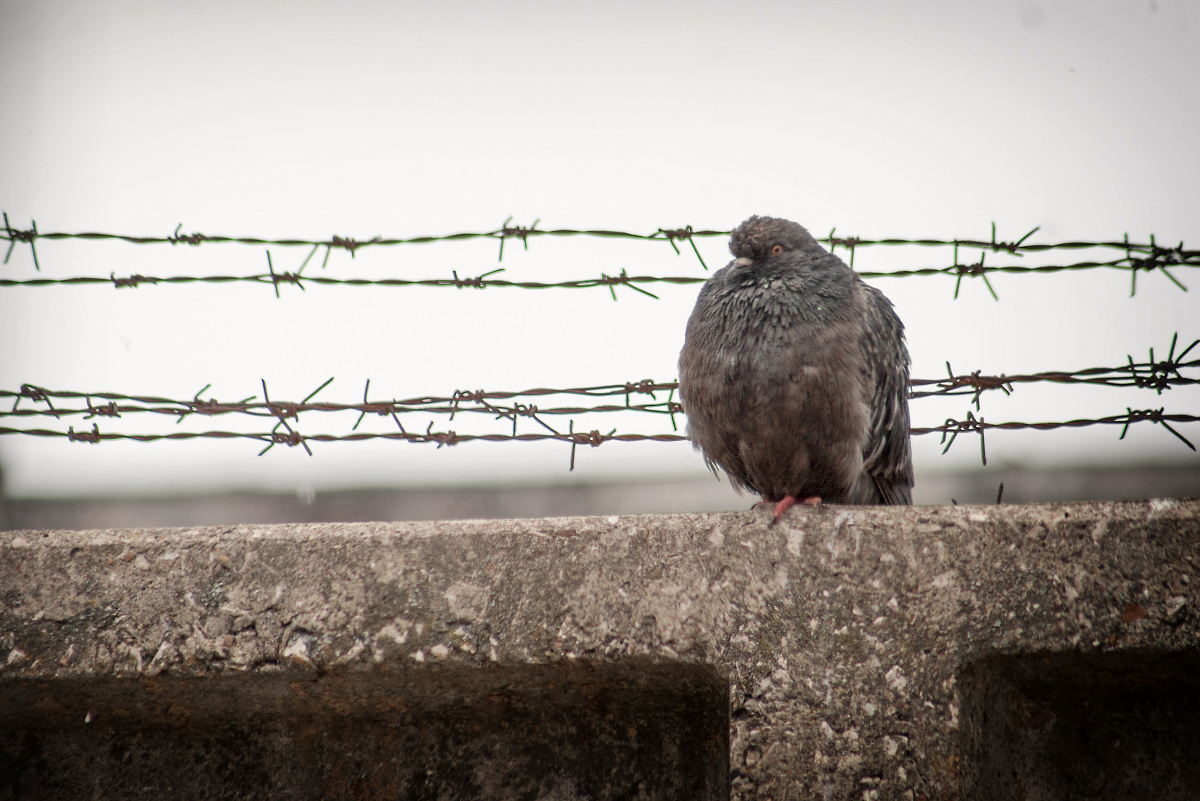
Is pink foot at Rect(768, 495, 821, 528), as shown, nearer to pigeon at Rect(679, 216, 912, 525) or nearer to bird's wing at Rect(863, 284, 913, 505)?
pigeon at Rect(679, 216, 912, 525)

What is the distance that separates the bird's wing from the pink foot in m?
0.27

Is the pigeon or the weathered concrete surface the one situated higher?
the pigeon

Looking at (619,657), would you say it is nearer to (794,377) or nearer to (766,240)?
(794,377)

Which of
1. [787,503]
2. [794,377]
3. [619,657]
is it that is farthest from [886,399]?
[619,657]

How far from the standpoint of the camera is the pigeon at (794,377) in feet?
7.19

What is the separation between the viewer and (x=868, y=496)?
2.48 meters

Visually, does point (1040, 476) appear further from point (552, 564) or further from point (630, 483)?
point (552, 564)

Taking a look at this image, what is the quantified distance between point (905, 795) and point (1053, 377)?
44.8 inches

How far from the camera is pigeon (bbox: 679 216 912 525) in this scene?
2.19 m

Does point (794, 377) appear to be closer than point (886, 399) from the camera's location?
Yes

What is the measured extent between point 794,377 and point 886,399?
34 cm

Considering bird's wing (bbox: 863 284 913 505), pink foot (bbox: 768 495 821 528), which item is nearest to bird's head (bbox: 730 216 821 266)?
bird's wing (bbox: 863 284 913 505)

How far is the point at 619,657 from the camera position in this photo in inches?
74.9

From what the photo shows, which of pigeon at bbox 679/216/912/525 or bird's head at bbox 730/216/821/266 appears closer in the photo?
pigeon at bbox 679/216/912/525
